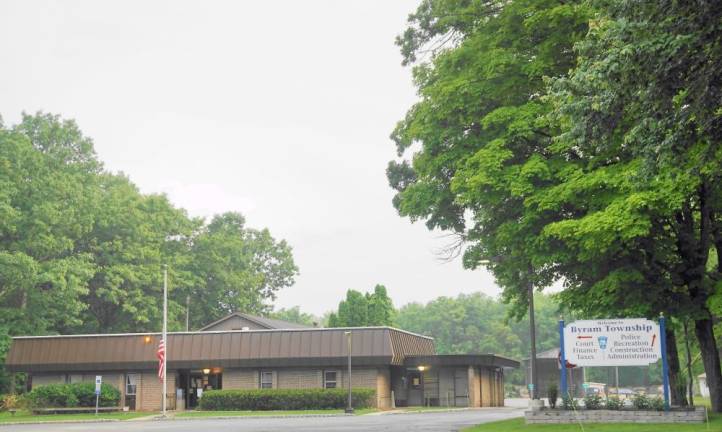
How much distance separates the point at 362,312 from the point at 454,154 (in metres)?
39.3

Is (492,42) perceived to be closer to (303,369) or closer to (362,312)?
(303,369)

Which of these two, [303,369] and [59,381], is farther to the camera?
[59,381]

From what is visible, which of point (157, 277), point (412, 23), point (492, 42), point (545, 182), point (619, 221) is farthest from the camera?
point (157, 277)

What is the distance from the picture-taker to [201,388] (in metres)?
48.9

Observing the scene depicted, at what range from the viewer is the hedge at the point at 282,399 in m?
43.6

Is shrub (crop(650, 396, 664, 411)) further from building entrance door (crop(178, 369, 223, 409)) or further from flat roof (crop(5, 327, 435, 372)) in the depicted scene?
building entrance door (crop(178, 369, 223, 409))

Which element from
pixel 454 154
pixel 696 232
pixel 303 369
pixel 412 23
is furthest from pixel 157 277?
pixel 696 232

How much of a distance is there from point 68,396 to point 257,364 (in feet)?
34.7

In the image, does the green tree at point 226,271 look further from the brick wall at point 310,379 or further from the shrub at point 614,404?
the shrub at point 614,404

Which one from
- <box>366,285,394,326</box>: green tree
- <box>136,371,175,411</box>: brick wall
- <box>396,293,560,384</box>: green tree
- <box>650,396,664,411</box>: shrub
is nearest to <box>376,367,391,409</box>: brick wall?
<box>136,371,175,411</box>: brick wall

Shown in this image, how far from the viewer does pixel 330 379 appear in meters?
45.7

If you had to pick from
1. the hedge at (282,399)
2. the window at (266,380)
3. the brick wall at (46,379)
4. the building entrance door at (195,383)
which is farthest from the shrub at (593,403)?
the brick wall at (46,379)

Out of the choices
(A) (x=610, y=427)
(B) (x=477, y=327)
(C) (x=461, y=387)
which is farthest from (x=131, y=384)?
(B) (x=477, y=327)

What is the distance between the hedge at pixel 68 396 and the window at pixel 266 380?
851 cm
